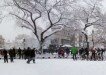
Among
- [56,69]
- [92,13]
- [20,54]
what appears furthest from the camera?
[92,13]

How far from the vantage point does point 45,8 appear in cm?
5938

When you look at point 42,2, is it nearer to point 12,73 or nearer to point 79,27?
point 79,27

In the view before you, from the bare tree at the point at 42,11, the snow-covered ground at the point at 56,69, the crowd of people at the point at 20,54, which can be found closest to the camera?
the snow-covered ground at the point at 56,69

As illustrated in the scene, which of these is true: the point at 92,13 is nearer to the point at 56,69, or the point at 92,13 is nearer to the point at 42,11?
the point at 42,11

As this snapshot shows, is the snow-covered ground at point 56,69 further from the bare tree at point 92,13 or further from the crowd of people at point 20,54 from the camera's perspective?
the bare tree at point 92,13

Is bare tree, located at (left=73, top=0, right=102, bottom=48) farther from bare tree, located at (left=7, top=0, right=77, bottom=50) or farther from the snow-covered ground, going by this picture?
the snow-covered ground

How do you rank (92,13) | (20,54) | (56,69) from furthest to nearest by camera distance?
1. (92,13)
2. (20,54)
3. (56,69)

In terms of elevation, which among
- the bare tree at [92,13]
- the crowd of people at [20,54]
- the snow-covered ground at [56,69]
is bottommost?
the snow-covered ground at [56,69]

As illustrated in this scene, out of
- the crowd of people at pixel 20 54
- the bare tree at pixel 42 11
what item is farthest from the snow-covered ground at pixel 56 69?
the bare tree at pixel 42 11

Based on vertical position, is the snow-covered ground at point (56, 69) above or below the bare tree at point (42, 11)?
below

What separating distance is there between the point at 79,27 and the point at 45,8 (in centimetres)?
942

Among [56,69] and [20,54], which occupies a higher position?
[20,54]

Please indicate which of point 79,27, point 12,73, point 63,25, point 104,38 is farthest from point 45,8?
point 104,38

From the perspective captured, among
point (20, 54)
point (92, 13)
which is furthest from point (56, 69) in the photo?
point (92, 13)
